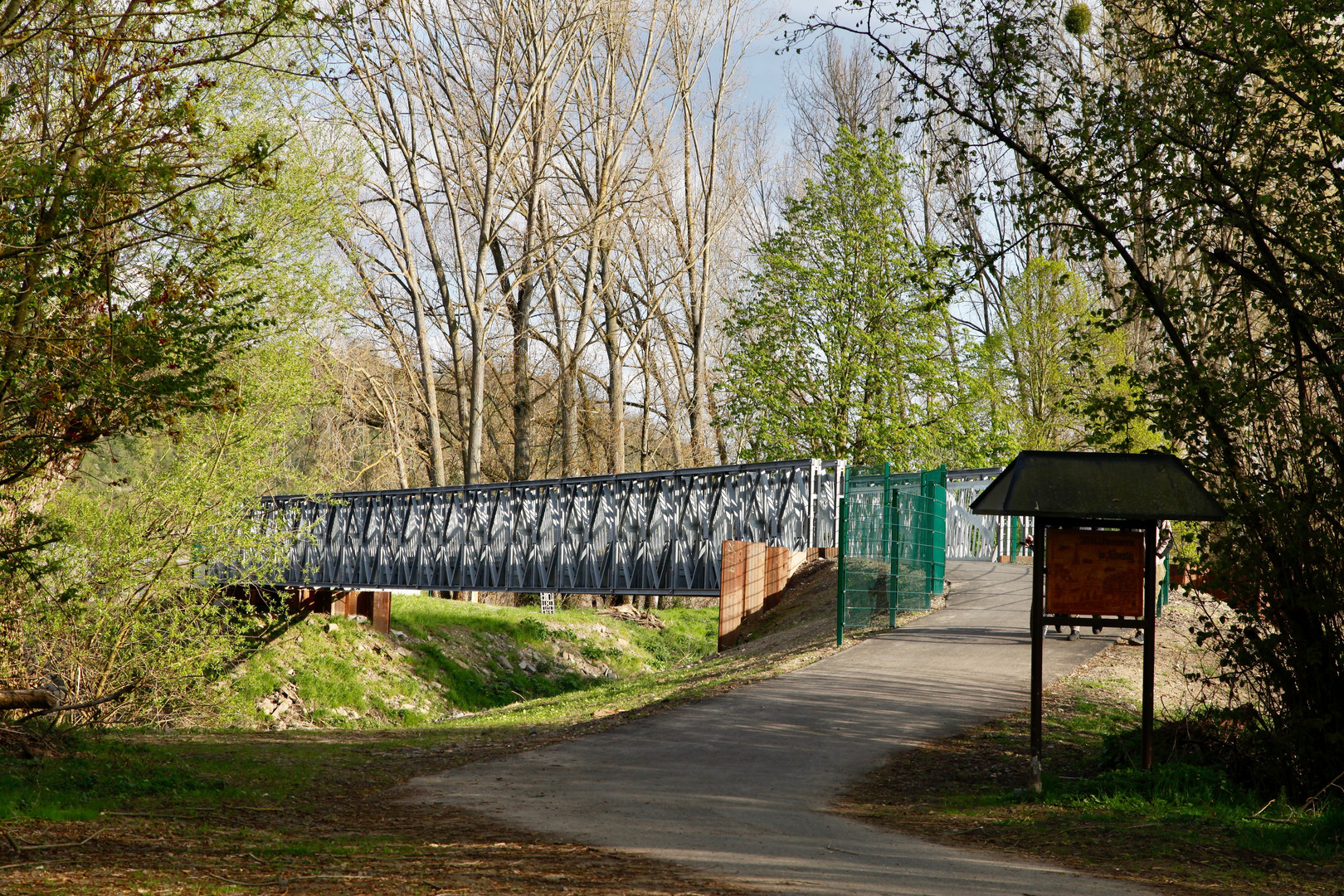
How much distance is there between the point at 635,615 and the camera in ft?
104

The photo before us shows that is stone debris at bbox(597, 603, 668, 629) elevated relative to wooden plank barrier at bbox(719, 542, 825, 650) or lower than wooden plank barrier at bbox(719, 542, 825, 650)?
lower

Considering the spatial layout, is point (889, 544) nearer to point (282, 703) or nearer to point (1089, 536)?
point (1089, 536)

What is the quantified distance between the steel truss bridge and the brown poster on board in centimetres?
919

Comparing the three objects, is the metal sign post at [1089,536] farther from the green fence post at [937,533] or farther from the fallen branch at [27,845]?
A: the green fence post at [937,533]

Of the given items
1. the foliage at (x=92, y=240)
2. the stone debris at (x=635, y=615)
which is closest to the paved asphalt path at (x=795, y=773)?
the foliage at (x=92, y=240)

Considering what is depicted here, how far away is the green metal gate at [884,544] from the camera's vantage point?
13914mm

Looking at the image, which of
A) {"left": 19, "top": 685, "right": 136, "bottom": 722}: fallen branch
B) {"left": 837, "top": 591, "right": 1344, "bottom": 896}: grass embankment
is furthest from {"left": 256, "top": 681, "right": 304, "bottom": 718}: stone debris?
{"left": 837, "top": 591, "right": 1344, "bottom": 896}: grass embankment

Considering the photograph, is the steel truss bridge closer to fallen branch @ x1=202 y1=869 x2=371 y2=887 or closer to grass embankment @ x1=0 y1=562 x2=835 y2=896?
grass embankment @ x1=0 y1=562 x2=835 y2=896

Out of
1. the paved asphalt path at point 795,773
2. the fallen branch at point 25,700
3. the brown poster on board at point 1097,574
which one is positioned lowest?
the paved asphalt path at point 795,773

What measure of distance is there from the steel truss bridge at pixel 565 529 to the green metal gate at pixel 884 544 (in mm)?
1674

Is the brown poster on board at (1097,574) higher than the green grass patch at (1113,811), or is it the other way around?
the brown poster on board at (1097,574)

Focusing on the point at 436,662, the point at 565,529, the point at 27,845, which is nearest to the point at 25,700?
the point at 27,845

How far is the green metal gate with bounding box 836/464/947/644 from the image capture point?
13.9 metres

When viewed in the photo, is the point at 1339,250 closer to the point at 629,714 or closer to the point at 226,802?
the point at 629,714
